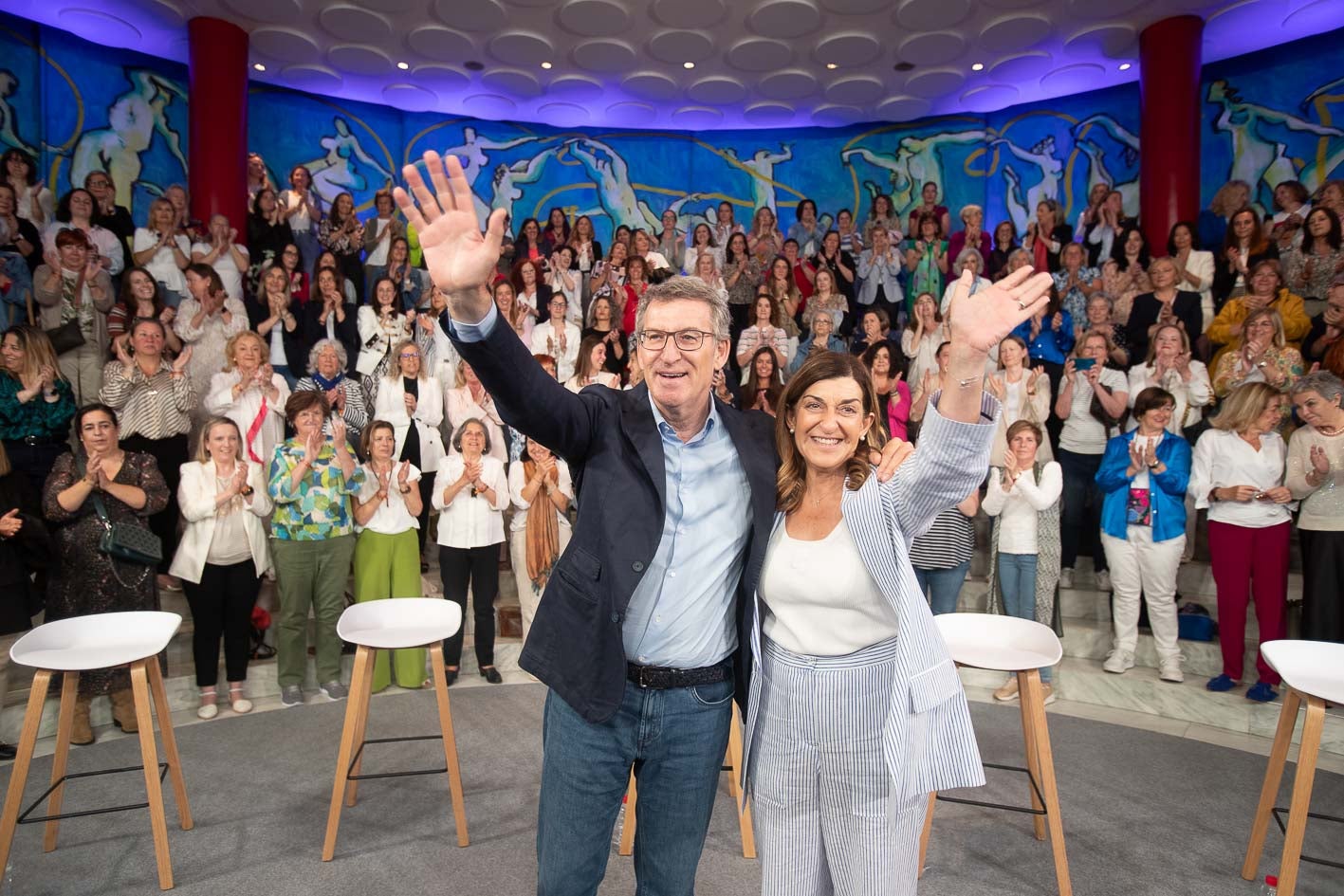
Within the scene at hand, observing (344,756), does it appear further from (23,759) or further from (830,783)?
(830,783)

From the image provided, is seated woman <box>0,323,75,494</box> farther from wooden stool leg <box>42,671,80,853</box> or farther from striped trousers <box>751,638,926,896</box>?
striped trousers <box>751,638,926,896</box>

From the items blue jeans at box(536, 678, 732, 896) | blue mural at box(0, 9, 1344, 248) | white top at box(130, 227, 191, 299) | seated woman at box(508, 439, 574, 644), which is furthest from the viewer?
blue mural at box(0, 9, 1344, 248)

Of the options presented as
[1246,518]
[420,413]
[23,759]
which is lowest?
[23,759]

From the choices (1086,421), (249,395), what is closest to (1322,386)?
(1086,421)

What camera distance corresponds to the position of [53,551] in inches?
153

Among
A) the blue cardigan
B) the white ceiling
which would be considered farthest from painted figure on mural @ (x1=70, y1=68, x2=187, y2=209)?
the blue cardigan

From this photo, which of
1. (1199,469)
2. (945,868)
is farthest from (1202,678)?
(945,868)

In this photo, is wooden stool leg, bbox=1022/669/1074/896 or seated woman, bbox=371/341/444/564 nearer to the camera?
wooden stool leg, bbox=1022/669/1074/896

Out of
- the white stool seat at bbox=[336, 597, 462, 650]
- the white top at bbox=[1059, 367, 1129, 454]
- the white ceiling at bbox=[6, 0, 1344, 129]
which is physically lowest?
the white stool seat at bbox=[336, 597, 462, 650]

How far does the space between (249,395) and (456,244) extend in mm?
4236

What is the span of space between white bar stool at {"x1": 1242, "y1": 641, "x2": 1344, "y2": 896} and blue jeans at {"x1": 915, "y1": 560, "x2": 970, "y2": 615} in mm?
1661

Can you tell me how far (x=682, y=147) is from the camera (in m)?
11.2

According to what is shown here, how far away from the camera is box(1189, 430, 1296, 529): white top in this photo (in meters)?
4.36

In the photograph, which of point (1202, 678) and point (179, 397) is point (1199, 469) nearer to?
point (1202, 678)
